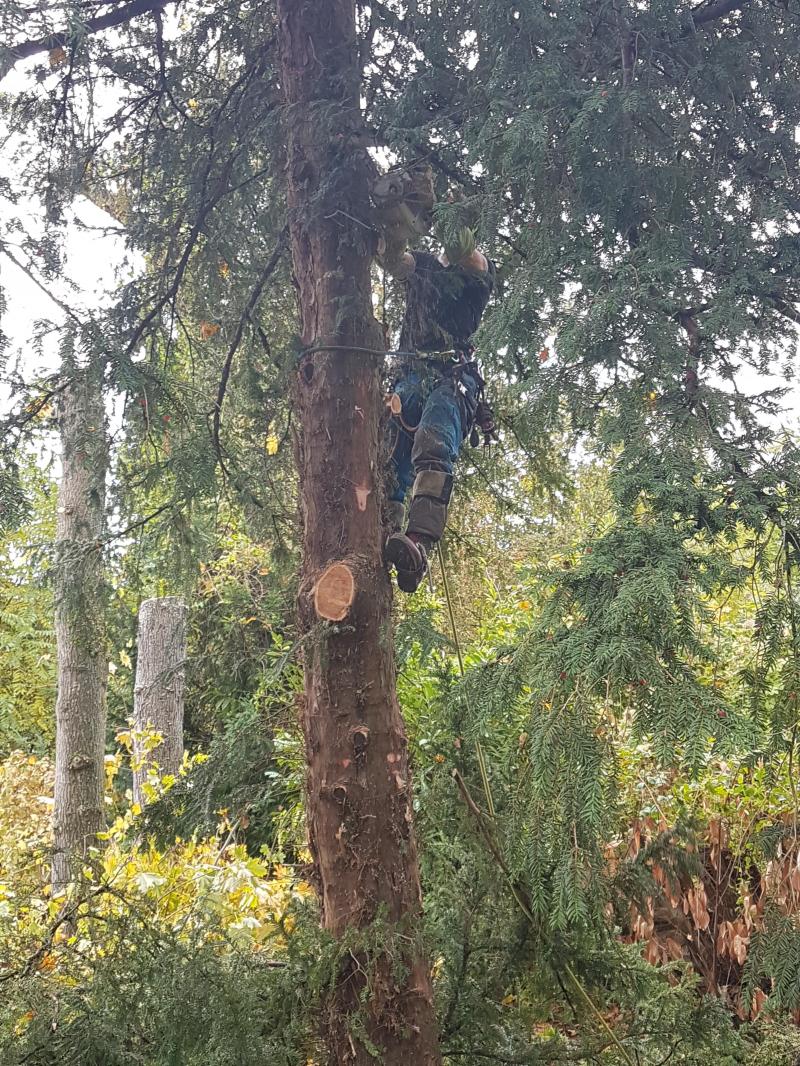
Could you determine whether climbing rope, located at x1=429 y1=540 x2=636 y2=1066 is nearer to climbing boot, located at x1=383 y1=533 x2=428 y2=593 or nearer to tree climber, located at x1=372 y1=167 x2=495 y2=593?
climbing boot, located at x1=383 y1=533 x2=428 y2=593

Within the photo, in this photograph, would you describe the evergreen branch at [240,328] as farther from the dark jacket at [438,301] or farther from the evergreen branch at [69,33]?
the evergreen branch at [69,33]

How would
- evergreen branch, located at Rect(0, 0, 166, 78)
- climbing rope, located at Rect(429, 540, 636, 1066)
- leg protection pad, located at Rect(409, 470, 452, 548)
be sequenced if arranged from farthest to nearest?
leg protection pad, located at Rect(409, 470, 452, 548)
evergreen branch, located at Rect(0, 0, 166, 78)
climbing rope, located at Rect(429, 540, 636, 1066)

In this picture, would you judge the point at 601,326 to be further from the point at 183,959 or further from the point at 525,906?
the point at 183,959

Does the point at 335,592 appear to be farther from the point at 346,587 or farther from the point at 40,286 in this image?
the point at 40,286

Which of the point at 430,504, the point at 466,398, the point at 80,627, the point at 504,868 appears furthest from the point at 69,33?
the point at 504,868

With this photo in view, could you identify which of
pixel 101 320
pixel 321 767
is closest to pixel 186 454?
pixel 101 320

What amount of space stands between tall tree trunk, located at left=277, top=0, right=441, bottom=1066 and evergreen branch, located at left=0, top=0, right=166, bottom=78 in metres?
0.61

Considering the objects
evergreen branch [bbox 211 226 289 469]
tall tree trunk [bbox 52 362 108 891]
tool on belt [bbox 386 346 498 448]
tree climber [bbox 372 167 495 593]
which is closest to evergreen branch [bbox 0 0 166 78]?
evergreen branch [bbox 211 226 289 469]

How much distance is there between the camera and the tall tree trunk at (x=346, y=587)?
261cm

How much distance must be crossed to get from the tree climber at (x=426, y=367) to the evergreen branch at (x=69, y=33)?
1251 millimetres

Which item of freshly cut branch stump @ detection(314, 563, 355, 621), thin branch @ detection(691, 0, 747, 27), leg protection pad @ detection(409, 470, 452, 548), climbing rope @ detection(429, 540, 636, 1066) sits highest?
thin branch @ detection(691, 0, 747, 27)

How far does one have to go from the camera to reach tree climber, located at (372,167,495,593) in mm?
3270

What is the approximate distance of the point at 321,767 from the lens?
281cm

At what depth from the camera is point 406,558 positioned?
3150 mm
